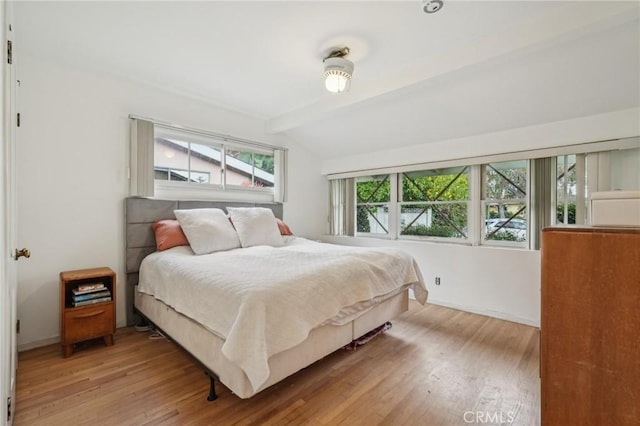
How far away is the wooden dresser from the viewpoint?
74 cm

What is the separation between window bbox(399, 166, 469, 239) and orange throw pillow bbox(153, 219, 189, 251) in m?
2.85

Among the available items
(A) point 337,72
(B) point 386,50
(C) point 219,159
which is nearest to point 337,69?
(A) point 337,72

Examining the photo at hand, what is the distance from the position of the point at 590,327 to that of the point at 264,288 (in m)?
1.30

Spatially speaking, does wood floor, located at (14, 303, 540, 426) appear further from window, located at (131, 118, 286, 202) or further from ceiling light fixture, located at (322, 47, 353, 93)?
ceiling light fixture, located at (322, 47, 353, 93)

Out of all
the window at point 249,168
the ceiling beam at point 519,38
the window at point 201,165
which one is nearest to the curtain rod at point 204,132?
the window at point 201,165

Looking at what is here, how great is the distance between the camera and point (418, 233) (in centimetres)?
393

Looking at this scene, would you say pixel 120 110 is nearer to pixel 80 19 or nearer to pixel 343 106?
pixel 80 19

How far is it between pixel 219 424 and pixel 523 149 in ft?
11.2

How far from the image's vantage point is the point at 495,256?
10.1 ft

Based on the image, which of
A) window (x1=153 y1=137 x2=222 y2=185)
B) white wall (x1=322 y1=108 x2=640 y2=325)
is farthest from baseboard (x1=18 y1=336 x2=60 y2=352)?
white wall (x1=322 y1=108 x2=640 y2=325)

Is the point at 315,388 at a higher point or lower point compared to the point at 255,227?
lower

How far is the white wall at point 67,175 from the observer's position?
228cm

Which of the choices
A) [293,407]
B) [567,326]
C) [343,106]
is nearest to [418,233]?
[343,106]

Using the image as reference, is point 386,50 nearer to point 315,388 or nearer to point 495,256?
point 495,256
